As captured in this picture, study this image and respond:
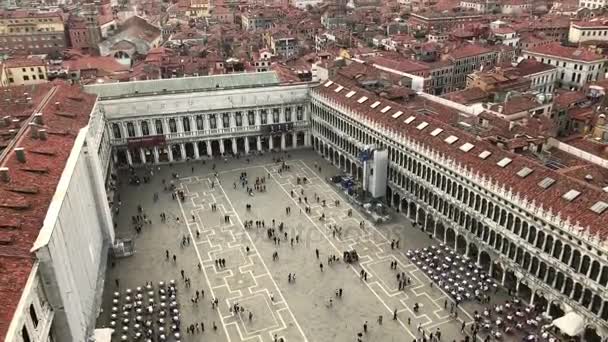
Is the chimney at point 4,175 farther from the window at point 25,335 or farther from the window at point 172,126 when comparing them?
the window at point 172,126

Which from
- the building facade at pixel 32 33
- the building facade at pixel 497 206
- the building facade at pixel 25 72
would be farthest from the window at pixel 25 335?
the building facade at pixel 32 33

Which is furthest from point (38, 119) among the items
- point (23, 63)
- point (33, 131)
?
point (23, 63)

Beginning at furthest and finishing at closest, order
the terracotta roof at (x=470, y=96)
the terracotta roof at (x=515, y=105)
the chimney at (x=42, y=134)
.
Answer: the terracotta roof at (x=470, y=96) < the terracotta roof at (x=515, y=105) < the chimney at (x=42, y=134)

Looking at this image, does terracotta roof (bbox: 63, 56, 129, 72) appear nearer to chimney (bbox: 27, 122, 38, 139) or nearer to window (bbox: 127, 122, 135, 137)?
window (bbox: 127, 122, 135, 137)

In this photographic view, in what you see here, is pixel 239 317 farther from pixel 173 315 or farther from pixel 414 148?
pixel 414 148

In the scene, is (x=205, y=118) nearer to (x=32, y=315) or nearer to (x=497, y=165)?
(x=497, y=165)

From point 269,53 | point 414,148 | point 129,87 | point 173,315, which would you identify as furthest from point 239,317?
point 269,53
